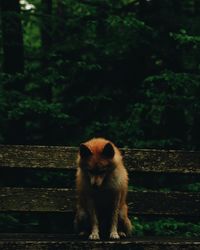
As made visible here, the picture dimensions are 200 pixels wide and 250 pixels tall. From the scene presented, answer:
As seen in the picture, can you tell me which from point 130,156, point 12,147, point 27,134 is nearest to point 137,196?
point 130,156

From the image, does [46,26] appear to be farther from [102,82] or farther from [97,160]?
[97,160]

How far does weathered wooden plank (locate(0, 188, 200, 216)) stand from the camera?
571cm

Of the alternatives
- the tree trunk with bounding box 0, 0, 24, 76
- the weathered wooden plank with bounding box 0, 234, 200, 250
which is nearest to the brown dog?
the weathered wooden plank with bounding box 0, 234, 200, 250

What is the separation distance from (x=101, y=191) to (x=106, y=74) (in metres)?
4.35

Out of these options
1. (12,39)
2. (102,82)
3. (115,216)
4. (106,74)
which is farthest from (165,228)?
(12,39)

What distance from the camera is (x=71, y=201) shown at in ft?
19.1

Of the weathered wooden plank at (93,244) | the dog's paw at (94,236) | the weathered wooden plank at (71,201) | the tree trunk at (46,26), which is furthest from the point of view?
the tree trunk at (46,26)

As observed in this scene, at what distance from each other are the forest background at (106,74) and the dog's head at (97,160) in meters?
2.72

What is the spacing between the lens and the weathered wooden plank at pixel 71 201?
225 inches

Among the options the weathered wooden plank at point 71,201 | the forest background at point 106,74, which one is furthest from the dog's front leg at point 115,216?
the forest background at point 106,74

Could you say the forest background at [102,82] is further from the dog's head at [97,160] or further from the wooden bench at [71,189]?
the dog's head at [97,160]

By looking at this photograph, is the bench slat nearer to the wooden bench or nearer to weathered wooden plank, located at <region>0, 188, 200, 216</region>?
the wooden bench

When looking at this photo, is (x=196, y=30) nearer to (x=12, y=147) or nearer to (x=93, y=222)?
(x=12, y=147)

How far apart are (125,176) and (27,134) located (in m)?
4.04
